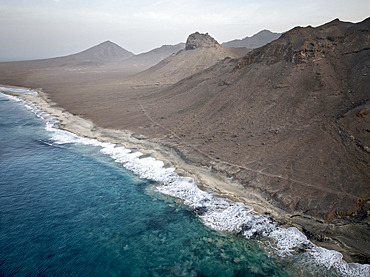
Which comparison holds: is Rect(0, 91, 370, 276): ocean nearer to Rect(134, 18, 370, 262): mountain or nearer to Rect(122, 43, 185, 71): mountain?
Rect(134, 18, 370, 262): mountain

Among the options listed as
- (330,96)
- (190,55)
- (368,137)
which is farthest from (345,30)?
(190,55)

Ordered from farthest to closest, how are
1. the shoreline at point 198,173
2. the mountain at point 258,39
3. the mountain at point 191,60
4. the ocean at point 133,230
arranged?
the mountain at point 258,39 < the mountain at point 191,60 < the shoreline at point 198,173 < the ocean at point 133,230

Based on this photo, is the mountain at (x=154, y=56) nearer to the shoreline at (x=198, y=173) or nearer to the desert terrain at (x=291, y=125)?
the desert terrain at (x=291, y=125)

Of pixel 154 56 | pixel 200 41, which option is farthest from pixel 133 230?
pixel 154 56

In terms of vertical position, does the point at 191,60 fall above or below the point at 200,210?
above

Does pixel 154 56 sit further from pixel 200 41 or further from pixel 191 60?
pixel 191 60

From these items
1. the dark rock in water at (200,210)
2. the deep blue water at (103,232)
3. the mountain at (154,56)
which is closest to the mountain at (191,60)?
the deep blue water at (103,232)

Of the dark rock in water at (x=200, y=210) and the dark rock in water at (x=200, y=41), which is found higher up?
the dark rock in water at (x=200, y=41)
